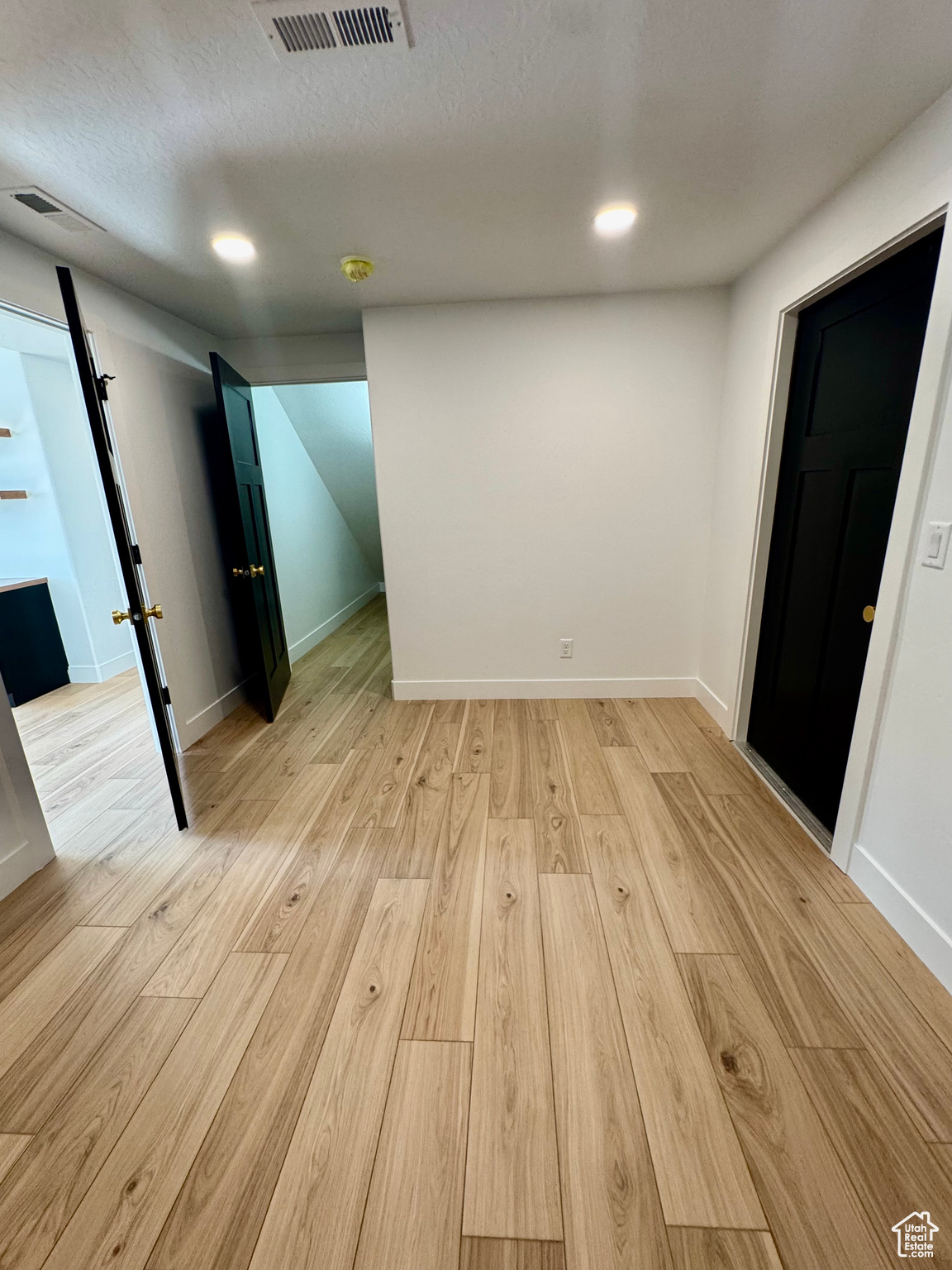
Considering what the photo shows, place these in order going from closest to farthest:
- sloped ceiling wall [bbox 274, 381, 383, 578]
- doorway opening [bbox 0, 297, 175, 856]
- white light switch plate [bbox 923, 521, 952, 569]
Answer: white light switch plate [bbox 923, 521, 952, 569] < doorway opening [bbox 0, 297, 175, 856] < sloped ceiling wall [bbox 274, 381, 383, 578]

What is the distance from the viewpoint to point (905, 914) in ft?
4.74

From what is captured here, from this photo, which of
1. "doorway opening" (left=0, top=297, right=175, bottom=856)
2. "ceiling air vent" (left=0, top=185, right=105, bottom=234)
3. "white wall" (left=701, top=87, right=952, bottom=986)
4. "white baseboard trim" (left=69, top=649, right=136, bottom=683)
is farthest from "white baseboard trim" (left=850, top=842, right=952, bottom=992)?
"white baseboard trim" (left=69, top=649, right=136, bottom=683)

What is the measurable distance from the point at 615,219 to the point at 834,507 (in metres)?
1.36

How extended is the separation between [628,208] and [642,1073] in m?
2.63

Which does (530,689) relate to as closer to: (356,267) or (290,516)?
(356,267)

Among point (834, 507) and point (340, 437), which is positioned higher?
point (340, 437)

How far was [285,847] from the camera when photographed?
1.93m

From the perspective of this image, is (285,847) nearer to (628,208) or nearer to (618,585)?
(618,585)

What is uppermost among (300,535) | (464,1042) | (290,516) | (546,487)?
(546,487)

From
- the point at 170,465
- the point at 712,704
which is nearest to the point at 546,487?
the point at 712,704

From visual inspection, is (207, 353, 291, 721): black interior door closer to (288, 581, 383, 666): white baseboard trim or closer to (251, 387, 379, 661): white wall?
(251, 387, 379, 661): white wall

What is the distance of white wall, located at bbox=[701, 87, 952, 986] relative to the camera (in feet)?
4.33

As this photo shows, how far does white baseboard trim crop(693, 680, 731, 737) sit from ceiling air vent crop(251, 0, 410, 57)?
110 inches

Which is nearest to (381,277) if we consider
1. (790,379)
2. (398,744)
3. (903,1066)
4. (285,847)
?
(790,379)
